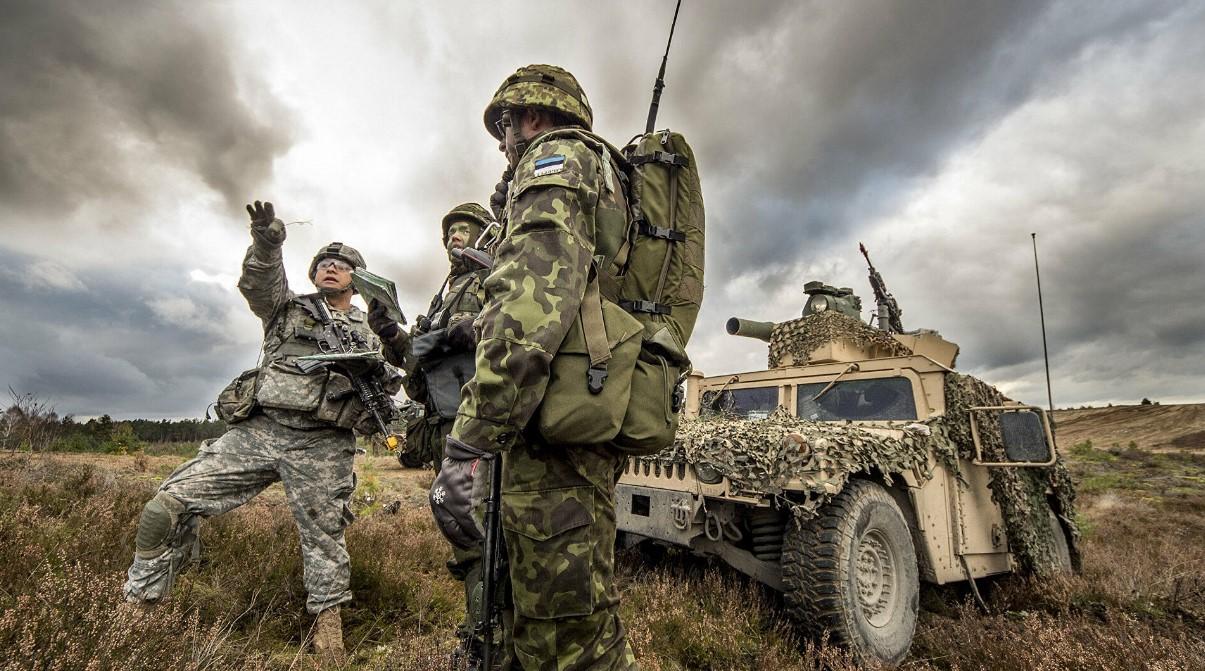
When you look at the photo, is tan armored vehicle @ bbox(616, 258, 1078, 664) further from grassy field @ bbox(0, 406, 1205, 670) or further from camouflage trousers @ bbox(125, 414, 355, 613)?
camouflage trousers @ bbox(125, 414, 355, 613)

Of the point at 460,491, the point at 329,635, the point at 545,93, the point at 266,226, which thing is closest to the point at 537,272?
the point at 460,491

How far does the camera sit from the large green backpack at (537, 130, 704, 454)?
62.7 inches

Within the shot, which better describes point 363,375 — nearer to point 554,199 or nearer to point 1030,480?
point 554,199

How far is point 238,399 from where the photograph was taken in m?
2.95

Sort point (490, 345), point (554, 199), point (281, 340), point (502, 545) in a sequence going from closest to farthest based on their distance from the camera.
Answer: point (490, 345), point (554, 199), point (502, 545), point (281, 340)

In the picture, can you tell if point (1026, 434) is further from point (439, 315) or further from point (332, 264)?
point (332, 264)

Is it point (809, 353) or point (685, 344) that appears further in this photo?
point (809, 353)

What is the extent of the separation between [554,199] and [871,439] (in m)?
3.01

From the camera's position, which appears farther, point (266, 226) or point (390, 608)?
A: point (390, 608)

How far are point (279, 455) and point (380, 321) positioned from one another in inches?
33.3

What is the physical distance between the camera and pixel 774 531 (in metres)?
3.71

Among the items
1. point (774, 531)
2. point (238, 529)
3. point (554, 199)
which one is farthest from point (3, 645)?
point (774, 531)

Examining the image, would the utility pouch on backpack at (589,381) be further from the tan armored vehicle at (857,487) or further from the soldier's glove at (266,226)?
the tan armored vehicle at (857,487)

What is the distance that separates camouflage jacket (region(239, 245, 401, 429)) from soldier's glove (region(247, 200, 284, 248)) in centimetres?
6
